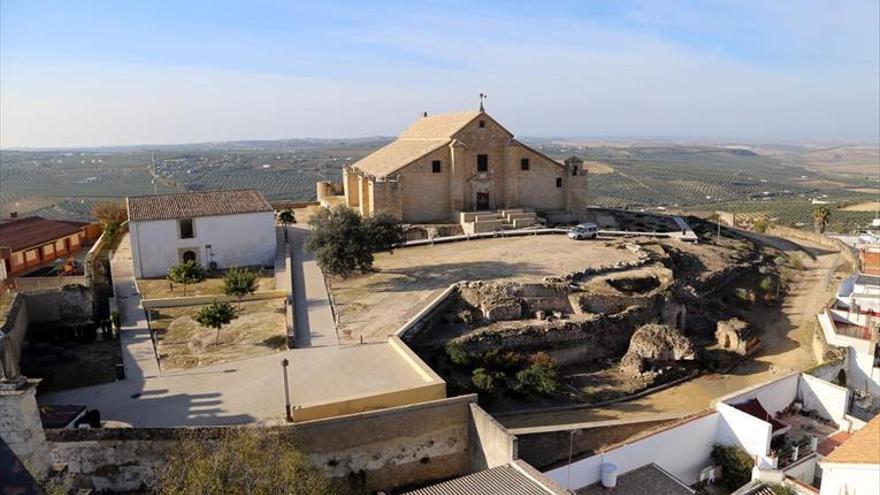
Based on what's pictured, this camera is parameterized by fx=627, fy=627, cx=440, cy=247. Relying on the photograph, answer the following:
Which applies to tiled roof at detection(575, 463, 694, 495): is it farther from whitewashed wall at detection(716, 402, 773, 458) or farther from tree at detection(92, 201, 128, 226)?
tree at detection(92, 201, 128, 226)

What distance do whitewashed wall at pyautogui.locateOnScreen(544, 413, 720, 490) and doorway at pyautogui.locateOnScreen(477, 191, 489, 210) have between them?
25326 millimetres

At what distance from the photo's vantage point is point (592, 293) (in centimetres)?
2911

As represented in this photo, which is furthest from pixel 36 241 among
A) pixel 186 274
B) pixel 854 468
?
pixel 854 468

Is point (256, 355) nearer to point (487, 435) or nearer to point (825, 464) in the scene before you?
point (487, 435)

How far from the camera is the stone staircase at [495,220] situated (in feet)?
133

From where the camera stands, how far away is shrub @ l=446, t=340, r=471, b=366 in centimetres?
2359

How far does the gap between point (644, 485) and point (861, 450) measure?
18.4 ft

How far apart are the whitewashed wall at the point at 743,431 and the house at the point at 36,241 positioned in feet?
103

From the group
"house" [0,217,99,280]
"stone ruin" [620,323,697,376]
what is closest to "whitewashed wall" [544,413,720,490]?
"stone ruin" [620,323,697,376]

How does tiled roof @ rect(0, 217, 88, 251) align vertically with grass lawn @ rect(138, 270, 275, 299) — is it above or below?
above

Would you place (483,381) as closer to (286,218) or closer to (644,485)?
(644,485)

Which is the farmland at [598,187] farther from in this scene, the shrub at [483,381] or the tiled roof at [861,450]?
the shrub at [483,381]

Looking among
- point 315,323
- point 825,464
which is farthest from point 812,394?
point 315,323

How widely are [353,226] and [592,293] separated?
11.8 meters
